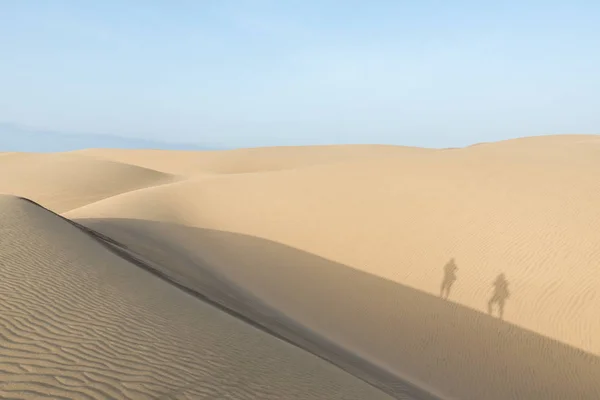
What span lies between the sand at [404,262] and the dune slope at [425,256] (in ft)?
0.15

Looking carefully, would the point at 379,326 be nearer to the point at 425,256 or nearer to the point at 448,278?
the point at 448,278

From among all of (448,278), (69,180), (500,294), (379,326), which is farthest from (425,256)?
(69,180)

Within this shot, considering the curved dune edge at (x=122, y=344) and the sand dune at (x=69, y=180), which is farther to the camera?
the sand dune at (x=69, y=180)

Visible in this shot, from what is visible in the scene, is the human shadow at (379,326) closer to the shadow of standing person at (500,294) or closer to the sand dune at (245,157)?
the shadow of standing person at (500,294)

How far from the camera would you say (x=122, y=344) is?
4.38 meters

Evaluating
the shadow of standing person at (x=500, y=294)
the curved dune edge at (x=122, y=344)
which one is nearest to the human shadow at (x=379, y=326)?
the shadow of standing person at (x=500, y=294)

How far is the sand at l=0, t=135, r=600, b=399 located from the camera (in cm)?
795

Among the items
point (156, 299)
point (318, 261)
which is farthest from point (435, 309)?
point (156, 299)

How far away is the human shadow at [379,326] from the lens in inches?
300

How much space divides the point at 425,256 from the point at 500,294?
2516 mm

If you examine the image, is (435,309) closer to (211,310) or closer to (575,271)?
(575,271)

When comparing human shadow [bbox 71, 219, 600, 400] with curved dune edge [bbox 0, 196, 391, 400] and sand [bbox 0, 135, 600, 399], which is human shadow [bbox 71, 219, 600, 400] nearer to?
sand [bbox 0, 135, 600, 399]

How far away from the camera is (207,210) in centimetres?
1934

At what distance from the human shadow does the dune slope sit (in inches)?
1.4
